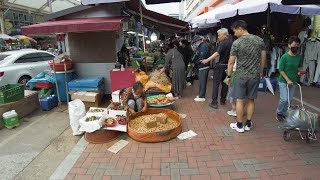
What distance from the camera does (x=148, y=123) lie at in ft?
14.2

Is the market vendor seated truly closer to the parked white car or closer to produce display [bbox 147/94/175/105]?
produce display [bbox 147/94/175/105]

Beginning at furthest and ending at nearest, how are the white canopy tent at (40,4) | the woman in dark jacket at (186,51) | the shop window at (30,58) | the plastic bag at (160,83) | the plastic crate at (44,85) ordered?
the white canopy tent at (40,4)
the woman in dark jacket at (186,51)
the shop window at (30,58)
the plastic crate at (44,85)
the plastic bag at (160,83)

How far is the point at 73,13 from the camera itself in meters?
7.21

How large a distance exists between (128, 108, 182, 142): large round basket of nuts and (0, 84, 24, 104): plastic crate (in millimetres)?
3432

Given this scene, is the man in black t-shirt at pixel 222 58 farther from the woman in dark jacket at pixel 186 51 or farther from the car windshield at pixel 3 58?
the car windshield at pixel 3 58

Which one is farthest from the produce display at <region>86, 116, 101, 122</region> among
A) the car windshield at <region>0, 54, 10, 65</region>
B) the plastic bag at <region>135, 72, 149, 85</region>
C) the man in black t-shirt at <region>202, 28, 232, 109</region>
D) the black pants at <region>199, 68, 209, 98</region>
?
the car windshield at <region>0, 54, 10, 65</region>

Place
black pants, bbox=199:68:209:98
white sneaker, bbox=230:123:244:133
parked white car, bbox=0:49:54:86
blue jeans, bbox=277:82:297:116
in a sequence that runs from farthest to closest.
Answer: parked white car, bbox=0:49:54:86 → black pants, bbox=199:68:209:98 → blue jeans, bbox=277:82:297:116 → white sneaker, bbox=230:123:244:133

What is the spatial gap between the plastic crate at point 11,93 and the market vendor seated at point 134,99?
3.09m

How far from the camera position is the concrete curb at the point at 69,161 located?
11.0ft

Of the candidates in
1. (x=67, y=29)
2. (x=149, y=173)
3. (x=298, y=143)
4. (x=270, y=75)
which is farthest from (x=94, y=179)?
(x=270, y=75)

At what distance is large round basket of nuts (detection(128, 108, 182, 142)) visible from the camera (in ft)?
13.6

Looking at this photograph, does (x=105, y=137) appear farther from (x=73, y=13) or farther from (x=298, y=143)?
(x=73, y=13)

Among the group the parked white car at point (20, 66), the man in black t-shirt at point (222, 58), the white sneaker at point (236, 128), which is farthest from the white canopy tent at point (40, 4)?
the white sneaker at point (236, 128)

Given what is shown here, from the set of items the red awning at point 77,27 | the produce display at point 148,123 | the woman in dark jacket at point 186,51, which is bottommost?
the produce display at point 148,123
